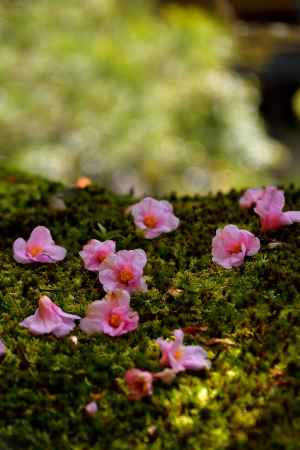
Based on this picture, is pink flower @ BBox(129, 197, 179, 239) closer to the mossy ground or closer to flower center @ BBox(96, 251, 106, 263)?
the mossy ground

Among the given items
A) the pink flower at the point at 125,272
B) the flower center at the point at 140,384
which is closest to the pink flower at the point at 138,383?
the flower center at the point at 140,384

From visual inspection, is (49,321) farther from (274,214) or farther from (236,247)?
(274,214)

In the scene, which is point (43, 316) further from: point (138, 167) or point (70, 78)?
point (138, 167)

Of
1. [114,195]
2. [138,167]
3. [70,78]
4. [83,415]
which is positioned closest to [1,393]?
[83,415]

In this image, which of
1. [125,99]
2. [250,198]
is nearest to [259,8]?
[125,99]

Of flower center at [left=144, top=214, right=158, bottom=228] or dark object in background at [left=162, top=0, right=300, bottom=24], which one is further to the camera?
dark object in background at [left=162, top=0, right=300, bottom=24]

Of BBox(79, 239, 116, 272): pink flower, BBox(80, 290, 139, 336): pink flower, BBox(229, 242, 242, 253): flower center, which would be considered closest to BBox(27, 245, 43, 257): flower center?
BBox(79, 239, 116, 272): pink flower

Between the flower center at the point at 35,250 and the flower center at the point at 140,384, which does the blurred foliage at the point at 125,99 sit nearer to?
the flower center at the point at 35,250
